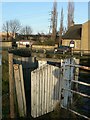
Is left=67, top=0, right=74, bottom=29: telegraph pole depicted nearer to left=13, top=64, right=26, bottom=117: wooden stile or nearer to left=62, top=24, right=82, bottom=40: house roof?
left=62, top=24, right=82, bottom=40: house roof

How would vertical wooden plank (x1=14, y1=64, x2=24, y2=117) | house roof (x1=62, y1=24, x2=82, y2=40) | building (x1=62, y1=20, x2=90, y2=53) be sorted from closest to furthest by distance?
vertical wooden plank (x1=14, y1=64, x2=24, y2=117), building (x1=62, y1=20, x2=90, y2=53), house roof (x1=62, y1=24, x2=82, y2=40)

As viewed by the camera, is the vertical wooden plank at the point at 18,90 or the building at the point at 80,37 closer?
the vertical wooden plank at the point at 18,90

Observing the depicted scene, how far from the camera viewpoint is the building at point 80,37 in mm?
A: 44769

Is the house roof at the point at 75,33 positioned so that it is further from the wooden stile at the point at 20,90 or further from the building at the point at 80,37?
the wooden stile at the point at 20,90

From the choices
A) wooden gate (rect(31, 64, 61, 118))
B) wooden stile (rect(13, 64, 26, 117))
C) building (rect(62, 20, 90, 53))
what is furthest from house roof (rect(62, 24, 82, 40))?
wooden stile (rect(13, 64, 26, 117))

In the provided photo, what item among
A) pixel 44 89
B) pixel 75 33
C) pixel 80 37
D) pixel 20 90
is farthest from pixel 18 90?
pixel 75 33

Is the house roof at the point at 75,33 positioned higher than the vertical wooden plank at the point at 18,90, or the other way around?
the house roof at the point at 75,33

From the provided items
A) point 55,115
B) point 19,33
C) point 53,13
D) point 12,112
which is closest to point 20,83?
point 12,112

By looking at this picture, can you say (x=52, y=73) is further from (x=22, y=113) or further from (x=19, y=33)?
(x=19, y=33)

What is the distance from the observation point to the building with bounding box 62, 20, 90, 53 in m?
44.8

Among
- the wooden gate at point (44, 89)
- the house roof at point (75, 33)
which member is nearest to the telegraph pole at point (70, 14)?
the house roof at point (75, 33)

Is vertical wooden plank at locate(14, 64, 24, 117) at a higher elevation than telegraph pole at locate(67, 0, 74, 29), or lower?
lower

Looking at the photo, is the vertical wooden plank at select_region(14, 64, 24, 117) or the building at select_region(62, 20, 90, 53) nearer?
the vertical wooden plank at select_region(14, 64, 24, 117)

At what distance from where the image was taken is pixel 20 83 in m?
6.30
